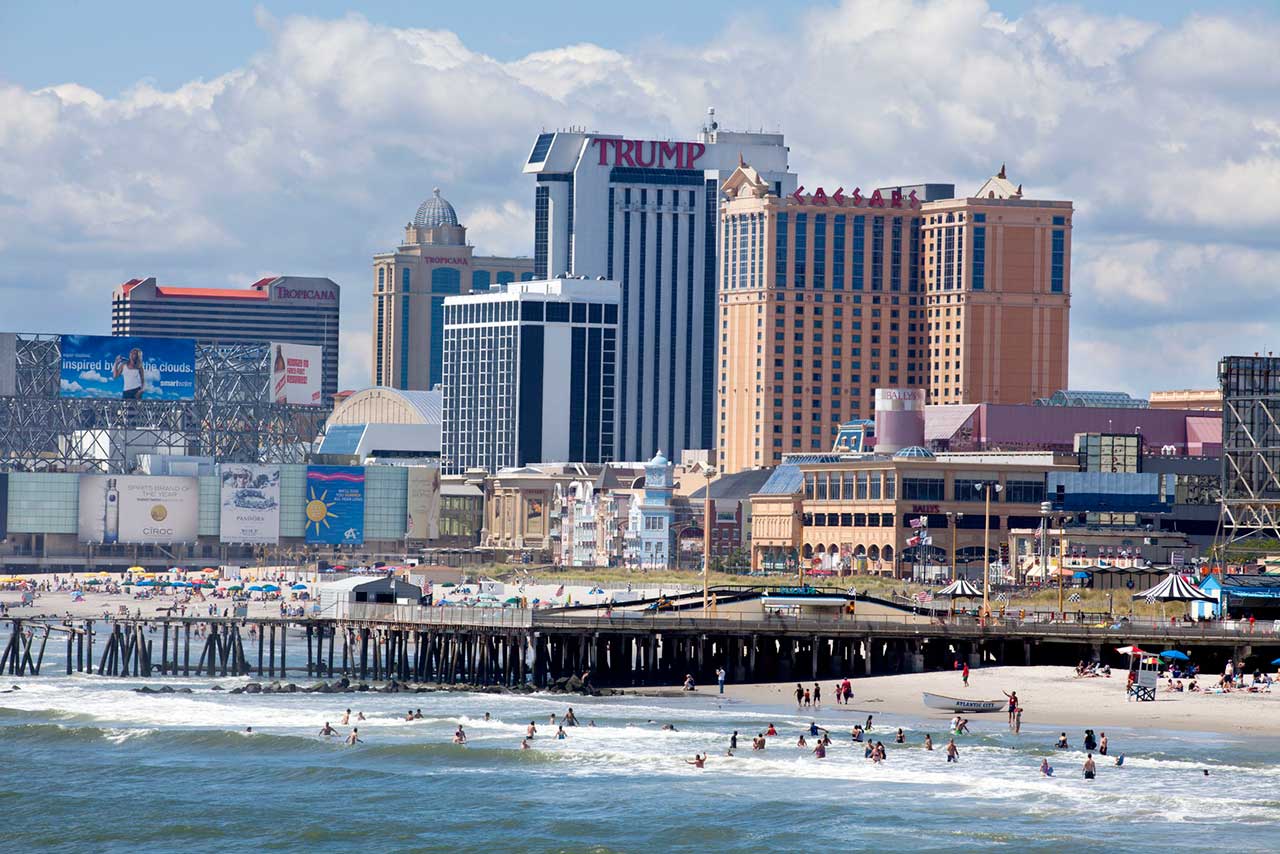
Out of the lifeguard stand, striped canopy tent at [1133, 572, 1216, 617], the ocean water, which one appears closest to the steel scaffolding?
striped canopy tent at [1133, 572, 1216, 617]

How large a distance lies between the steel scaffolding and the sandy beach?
168 feet

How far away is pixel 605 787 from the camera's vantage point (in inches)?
3263

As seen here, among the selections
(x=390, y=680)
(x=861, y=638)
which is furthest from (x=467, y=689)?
(x=861, y=638)

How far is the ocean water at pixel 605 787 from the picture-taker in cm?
7312

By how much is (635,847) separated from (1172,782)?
805 inches

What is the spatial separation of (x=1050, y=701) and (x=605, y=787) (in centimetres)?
2555

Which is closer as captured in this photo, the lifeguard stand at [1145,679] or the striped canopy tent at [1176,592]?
the lifeguard stand at [1145,679]

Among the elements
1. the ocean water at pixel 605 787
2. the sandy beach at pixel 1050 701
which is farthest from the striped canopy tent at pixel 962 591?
the ocean water at pixel 605 787

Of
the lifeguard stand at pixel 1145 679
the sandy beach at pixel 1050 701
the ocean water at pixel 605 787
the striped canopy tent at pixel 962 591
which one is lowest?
the ocean water at pixel 605 787

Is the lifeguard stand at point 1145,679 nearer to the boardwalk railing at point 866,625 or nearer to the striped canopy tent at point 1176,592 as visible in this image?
the boardwalk railing at point 866,625

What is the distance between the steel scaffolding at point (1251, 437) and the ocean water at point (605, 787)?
63.0m

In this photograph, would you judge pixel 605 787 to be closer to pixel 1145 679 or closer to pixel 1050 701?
pixel 1050 701

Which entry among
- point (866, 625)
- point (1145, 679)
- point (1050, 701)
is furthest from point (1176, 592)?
point (1050, 701)

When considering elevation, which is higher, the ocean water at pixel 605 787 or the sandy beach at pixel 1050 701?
the sandy beach at pixel 1050 701
